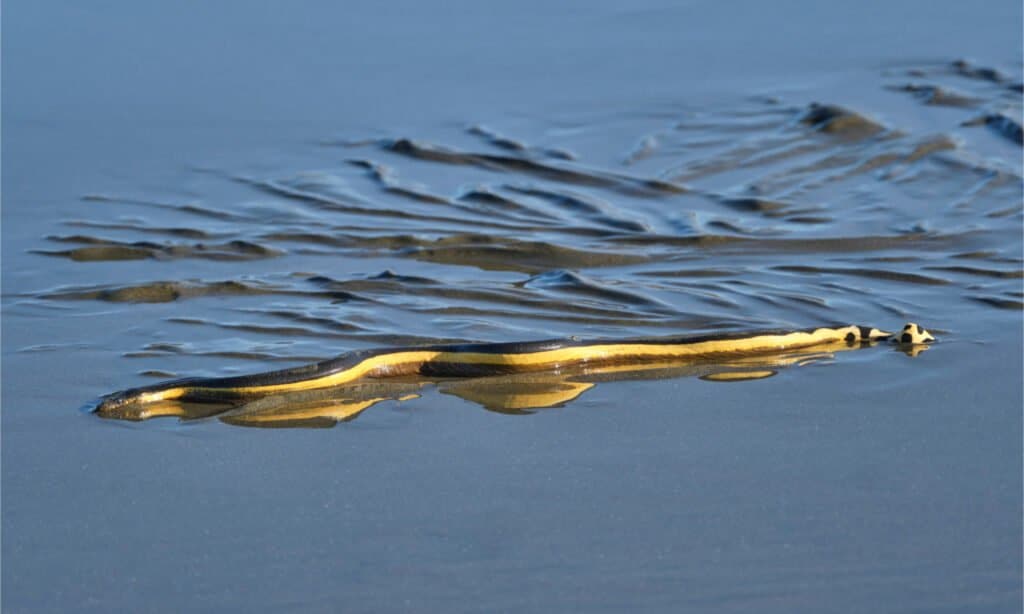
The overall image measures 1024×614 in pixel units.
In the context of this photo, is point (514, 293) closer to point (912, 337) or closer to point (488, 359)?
point (488, 359)

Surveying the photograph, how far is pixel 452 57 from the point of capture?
45.1ft

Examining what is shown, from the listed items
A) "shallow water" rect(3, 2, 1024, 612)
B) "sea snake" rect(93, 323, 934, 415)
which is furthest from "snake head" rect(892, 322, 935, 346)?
"shallow water" rect(3, 2, 1024, 612)

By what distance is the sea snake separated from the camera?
6883 millimetres

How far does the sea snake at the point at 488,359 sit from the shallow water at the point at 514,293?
0.45 feet

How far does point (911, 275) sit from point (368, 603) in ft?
16.3

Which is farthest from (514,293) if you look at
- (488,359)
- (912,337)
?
(912,337)

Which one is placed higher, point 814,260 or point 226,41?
point 226,41

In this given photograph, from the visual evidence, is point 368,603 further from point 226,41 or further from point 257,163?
point 226,41

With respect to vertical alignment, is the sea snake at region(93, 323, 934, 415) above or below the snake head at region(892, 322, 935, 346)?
below

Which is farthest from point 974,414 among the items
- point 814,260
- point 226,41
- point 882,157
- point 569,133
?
point 226,41

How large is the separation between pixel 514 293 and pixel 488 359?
1.36 meters

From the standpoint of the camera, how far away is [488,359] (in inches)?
288

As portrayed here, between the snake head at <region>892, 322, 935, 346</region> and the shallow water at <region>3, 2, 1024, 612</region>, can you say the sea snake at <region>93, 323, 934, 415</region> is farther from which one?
the shallow water at <region>3, 2, 1024, 612</region>

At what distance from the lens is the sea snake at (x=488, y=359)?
688cm
